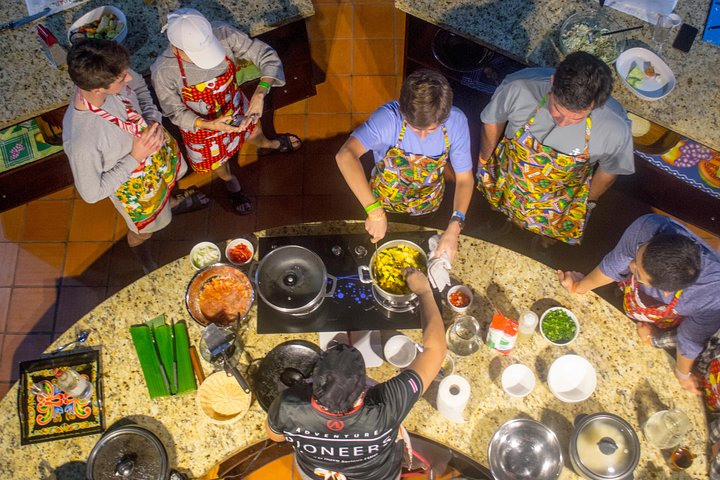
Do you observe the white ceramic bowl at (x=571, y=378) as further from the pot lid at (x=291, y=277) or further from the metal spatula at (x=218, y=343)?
the metal spatula at (x=218, y=343)

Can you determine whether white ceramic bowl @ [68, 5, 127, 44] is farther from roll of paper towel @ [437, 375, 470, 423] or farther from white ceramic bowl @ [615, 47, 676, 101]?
white ceramic bowl @ [615, 47, 676, 101]

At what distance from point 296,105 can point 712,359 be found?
11.5ft

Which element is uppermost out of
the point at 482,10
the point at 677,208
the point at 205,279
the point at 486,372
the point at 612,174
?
the point at 482,10

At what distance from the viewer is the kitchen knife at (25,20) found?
353 cm

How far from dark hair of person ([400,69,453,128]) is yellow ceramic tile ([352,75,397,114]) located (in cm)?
220

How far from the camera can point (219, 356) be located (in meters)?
→ 2.85

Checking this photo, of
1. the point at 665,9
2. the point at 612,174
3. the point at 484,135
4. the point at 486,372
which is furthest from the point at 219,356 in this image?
the point at 665,9

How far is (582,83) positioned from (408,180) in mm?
1072

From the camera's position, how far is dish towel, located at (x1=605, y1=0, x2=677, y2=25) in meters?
3.45

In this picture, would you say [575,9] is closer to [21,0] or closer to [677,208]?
[677,208]

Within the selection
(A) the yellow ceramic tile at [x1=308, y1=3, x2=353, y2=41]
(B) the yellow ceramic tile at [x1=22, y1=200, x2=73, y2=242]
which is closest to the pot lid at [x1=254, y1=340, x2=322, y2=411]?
(B) the yellow ceramic tile at [x1=22, y1=200, x2=73, y2=242]

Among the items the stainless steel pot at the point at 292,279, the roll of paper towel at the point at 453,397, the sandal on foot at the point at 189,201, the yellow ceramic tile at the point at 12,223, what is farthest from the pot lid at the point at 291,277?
the yellow ceramic tile at the point at 12,223

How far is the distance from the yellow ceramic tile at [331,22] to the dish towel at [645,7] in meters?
2.32

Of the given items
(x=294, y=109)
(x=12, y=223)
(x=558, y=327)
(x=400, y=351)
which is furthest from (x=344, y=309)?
(x=12, y=223)
